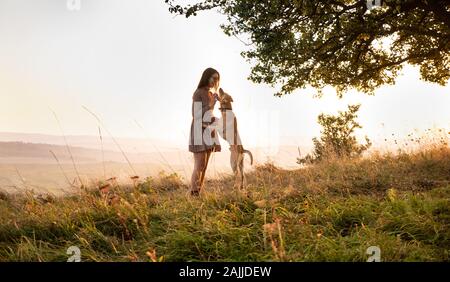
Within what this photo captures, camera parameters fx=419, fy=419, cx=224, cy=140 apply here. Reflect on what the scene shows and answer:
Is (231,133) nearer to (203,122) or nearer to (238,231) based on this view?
(203,122)

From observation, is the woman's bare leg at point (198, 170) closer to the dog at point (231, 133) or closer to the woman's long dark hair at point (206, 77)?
the dog at point (231, 133)

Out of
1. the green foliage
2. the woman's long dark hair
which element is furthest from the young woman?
the green foliage

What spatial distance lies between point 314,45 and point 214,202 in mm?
8839

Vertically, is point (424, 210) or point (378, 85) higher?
point (378, 85)

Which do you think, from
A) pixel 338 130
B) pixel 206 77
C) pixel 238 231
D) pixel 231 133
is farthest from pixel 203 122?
pixel 338 130

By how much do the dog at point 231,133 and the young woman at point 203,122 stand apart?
2.31ft

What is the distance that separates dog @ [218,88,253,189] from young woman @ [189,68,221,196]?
0.70m

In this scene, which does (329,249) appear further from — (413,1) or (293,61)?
(413,1)

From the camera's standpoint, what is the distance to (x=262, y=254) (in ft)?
15.1

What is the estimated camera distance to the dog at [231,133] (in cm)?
984

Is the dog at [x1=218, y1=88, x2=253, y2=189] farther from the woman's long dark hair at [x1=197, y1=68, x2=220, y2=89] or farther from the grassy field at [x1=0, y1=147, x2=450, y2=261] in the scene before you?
the grassy field at [x1=0, y1=147, x2=450, y2=261]

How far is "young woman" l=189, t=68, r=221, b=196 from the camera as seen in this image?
29.1ft

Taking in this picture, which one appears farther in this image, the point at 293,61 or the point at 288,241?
the point at 293,61
